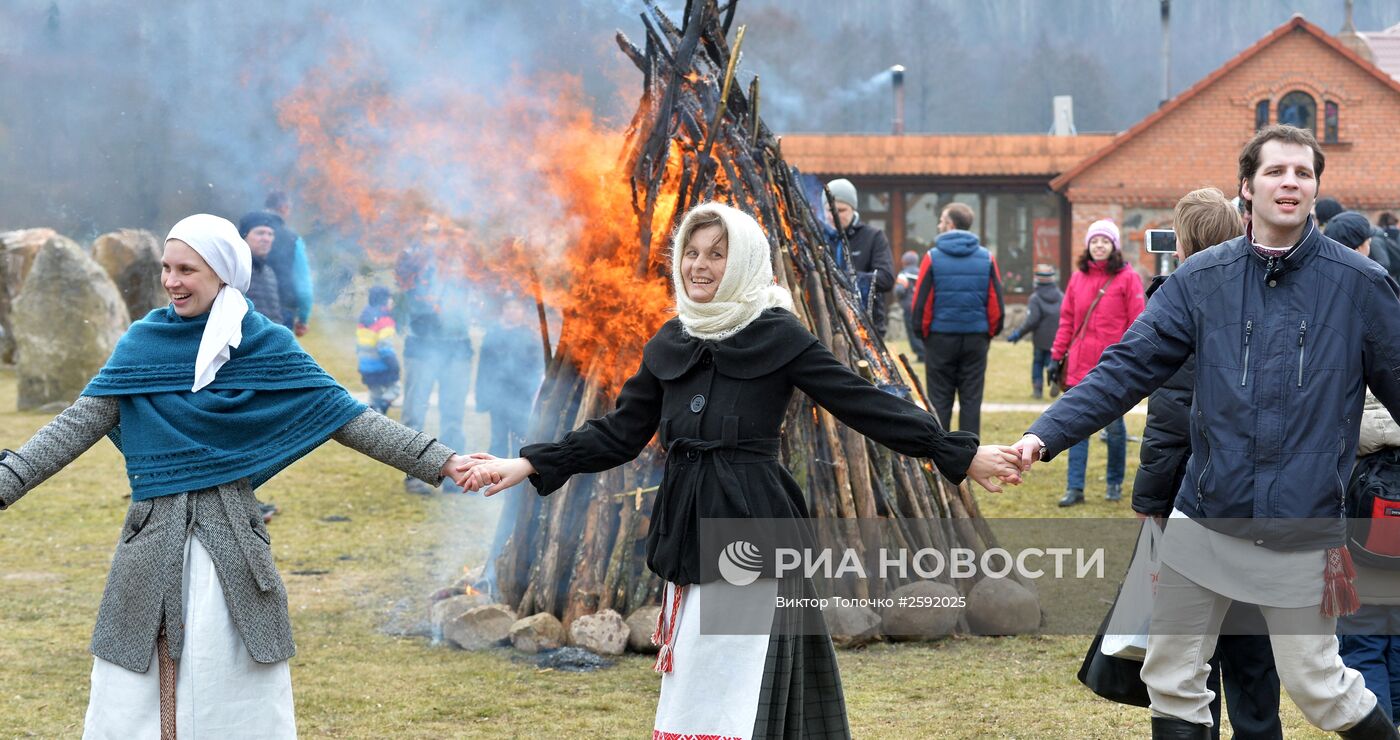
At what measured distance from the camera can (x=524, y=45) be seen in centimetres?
840

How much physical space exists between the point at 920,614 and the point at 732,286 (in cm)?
306

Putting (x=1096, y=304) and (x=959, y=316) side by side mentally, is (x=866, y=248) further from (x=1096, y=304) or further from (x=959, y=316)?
(x=1096, y=304)

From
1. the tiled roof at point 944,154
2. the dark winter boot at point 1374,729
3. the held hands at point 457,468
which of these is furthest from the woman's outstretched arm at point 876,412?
the tiled roof at point 944,154

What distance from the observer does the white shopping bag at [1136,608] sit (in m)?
4.73

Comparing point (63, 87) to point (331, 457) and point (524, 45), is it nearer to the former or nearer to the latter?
point (524, 45)

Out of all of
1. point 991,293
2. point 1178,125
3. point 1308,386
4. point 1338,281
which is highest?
point 1178,125

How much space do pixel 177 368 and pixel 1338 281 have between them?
306 cm

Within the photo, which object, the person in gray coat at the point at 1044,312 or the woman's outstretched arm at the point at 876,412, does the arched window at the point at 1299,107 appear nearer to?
the person in gray coat at the point at 1044,312

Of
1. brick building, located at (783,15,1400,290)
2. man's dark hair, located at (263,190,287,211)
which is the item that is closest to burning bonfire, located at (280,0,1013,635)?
man's dark hair, located at (263,190,287,211)

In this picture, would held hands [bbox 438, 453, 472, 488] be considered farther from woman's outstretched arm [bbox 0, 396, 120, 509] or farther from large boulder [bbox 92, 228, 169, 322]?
large boulder [bbox 92, 228, 169, 322]

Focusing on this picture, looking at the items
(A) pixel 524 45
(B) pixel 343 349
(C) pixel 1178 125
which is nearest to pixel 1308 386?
(A) pixel 524 45

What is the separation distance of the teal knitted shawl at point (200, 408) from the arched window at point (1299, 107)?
3200 centimetres

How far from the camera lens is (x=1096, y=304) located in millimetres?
9484

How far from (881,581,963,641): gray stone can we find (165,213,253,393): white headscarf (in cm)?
360
